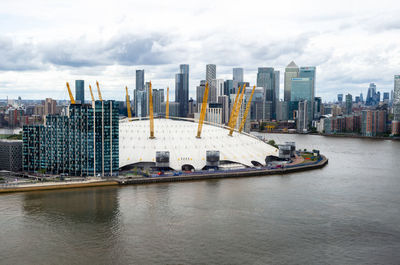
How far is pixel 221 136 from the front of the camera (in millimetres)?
44281

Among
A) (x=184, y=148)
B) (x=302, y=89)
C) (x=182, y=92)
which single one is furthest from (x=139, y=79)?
(x=184, y=148)

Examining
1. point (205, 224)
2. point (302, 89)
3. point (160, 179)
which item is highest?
point (302, 89)

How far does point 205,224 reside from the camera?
2336 centimetres

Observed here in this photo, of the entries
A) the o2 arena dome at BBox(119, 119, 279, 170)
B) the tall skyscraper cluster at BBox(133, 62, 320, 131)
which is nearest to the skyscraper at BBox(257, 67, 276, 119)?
the tall skyscraper cluster at BBox(133, 62, 320, 131)

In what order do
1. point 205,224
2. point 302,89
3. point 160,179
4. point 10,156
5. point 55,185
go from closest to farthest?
1. point 205,224
2. point 55,185
3. point 160,179
4. point 10,156
5. point 302,89

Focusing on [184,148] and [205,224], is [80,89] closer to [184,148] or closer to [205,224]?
[184,148]

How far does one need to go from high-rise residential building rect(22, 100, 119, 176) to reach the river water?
3.89 metres

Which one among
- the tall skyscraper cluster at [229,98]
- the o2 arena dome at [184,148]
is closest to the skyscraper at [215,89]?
the tall skyscraper cluster at [229,98]

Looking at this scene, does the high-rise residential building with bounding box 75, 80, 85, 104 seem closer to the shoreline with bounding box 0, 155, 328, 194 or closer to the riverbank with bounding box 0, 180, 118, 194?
the shoreline with bounding box 0, 155, 328, 194

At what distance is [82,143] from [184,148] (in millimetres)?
9740

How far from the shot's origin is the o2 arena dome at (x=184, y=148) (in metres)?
38.1

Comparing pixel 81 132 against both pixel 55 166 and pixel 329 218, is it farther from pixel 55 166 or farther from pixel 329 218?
pixel 329 218

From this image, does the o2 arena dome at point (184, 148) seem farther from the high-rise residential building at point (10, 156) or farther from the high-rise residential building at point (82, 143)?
the high-rise residential building at point (10, 156)

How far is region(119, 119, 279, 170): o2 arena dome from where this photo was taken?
38.1 m
